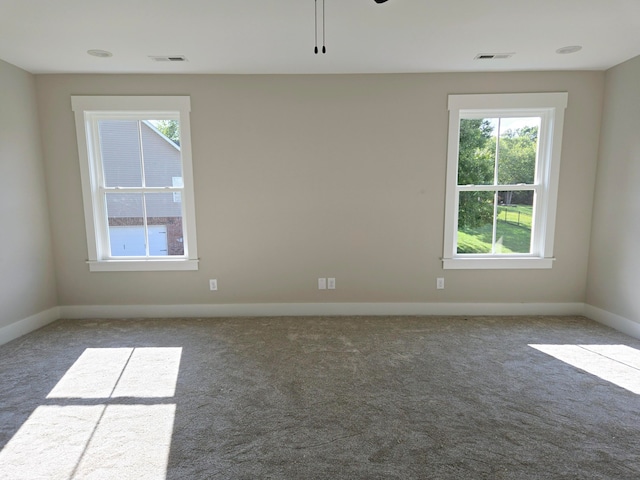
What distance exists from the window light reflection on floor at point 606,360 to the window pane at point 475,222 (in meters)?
1.18

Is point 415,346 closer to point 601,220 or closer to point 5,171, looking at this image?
point 601,220

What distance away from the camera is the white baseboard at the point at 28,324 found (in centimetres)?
311

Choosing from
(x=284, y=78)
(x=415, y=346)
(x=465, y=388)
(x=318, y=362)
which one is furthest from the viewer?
(x=284, y=78)

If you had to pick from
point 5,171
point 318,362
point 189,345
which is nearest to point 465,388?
point 318,362

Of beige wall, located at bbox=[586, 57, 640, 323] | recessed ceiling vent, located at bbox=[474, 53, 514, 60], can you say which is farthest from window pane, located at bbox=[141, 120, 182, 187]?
beige wall, located at bbox=[586, 57, 640, 323]

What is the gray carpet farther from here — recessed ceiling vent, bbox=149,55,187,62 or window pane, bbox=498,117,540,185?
recessed ceiling vent, bbox=149,55,187,62

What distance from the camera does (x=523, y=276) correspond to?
12.1 feet

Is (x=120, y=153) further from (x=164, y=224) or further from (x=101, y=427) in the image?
(x=101, y=427)

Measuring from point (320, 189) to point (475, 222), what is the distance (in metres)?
1.76

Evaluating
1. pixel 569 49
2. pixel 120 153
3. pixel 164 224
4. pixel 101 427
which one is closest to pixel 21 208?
pixel 120 153

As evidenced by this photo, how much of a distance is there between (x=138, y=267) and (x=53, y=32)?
7.20 ft

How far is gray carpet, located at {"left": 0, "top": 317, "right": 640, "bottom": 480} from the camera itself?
1.68 m

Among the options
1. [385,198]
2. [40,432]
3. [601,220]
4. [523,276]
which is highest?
[385,198]

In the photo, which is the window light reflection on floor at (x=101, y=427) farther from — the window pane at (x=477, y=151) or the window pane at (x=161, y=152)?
the window pane at (x=477, y=151)
